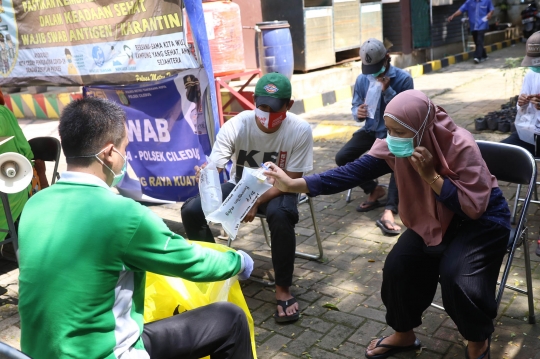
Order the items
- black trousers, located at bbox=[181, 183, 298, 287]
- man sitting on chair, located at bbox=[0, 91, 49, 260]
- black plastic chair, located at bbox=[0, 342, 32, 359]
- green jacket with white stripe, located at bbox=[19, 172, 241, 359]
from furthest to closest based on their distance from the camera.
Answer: man sitting on chair, located at bbox=[0, 91, 49, 260]
black trousers, located at bbox=[181, 183, 298, 287]
green jacket with white stripe, located at bbox=[19, 172, 241, 359]
black plastic chair, located at bbox=[0, 342, 32, 359]

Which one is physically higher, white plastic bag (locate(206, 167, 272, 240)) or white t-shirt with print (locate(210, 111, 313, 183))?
white t-shirt with print (locate(210, 111, 313, 183))

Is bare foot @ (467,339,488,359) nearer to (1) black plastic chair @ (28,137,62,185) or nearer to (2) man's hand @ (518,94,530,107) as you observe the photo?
(2) man's hand @ (518,94,530,107)

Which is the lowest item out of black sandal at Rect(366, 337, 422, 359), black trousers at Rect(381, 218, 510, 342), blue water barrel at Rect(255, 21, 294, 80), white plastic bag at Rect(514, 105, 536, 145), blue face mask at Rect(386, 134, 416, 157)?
black sandal at Rect(366, 337, 422, 359)

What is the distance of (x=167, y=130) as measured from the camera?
4555 mm

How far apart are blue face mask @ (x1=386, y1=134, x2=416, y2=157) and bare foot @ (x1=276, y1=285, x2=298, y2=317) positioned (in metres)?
1.24

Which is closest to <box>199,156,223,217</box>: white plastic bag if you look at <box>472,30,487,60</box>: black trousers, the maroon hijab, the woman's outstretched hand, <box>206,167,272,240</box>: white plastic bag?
<box>206,167,272,240</box>: white plastic bag

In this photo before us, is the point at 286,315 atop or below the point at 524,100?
below

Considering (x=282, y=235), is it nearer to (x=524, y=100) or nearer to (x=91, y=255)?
(x=91, y=255)

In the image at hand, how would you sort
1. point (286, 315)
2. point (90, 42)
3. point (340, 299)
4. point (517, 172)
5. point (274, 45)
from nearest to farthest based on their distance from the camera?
point (517, 172), point (286, 315), point (340, 299), point (90, 42), point (274, 45)

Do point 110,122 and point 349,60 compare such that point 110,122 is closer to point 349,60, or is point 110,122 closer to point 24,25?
point 24,25

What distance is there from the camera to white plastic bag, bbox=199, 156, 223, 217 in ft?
11.3

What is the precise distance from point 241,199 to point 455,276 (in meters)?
1.25

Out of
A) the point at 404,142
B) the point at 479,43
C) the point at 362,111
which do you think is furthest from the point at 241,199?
the point at 479,43

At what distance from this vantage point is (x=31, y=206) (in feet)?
6.19
